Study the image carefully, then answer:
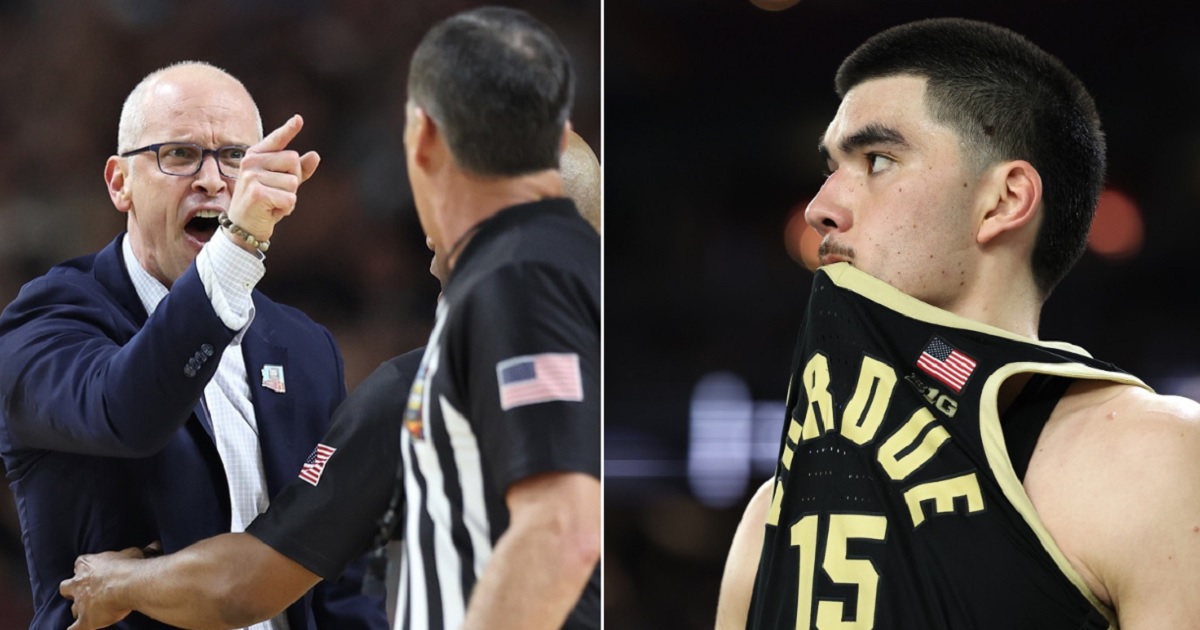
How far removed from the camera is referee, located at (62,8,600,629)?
3.46 ft

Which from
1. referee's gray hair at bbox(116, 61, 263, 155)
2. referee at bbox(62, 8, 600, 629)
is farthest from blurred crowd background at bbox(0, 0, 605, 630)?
referee at bbox(62, 8, 600, 629)

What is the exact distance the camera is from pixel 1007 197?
5.24 ft

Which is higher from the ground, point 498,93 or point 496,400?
point 498,93

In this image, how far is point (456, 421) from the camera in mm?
1077

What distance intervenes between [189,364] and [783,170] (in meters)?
2.39

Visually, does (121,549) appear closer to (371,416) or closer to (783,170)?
(371,416)

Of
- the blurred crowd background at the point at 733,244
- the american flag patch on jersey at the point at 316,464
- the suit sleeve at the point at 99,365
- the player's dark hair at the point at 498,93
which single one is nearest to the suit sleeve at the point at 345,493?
the american flag patch on jersey at the point at 316,464

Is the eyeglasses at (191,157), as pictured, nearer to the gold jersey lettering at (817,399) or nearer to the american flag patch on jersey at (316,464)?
the american flag patch on jersey at (316,464)

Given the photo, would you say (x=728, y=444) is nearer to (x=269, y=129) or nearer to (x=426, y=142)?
(x=269, y=129)

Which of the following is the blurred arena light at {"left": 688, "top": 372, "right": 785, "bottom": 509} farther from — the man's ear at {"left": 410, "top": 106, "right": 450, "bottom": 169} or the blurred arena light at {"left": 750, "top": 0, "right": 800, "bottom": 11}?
the man's ear at {"left": 410, "top": 106, "right": 450, "bottom": 169}

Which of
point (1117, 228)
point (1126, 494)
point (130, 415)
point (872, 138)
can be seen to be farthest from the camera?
point (1117, 228)

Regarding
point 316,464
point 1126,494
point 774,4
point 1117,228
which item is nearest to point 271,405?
point 316,464

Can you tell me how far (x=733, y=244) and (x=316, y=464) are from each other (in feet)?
A: 7.53

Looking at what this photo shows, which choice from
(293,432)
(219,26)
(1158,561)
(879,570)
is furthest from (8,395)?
(1158,561)
